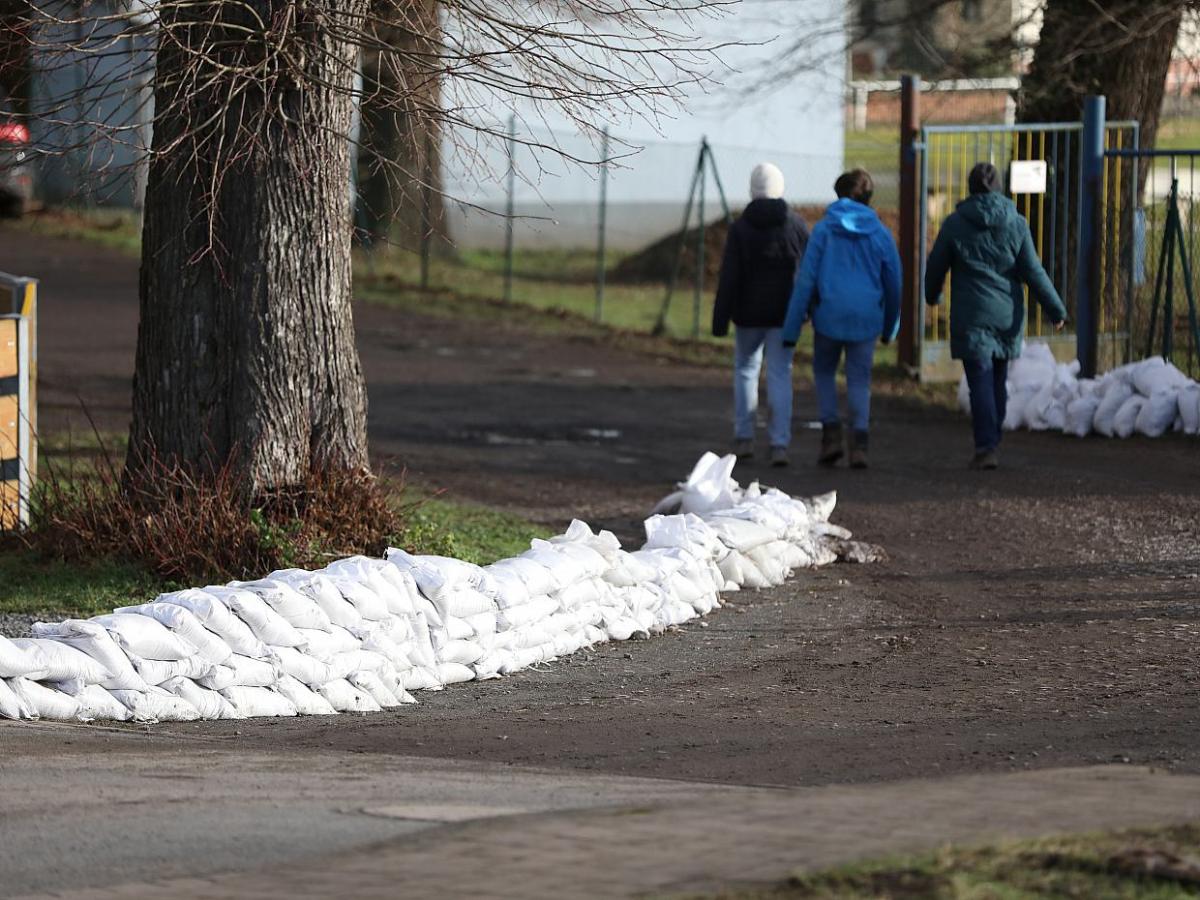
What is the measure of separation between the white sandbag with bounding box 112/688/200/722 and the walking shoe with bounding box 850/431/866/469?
256 inches

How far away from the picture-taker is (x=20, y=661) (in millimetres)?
6121

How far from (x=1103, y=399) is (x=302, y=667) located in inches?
326

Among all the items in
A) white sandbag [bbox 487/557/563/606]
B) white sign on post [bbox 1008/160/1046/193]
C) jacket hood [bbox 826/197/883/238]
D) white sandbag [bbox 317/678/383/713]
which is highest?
white sign on post [bbox 1008/160/1046/193]

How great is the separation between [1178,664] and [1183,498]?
390 centimetres

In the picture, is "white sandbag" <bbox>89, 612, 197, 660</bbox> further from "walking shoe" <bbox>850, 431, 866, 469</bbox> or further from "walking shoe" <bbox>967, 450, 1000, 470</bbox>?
"walking shoe" <bbox>967, 450, 1000, 470</bbox>

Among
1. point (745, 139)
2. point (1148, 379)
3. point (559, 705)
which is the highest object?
point (745, 139)

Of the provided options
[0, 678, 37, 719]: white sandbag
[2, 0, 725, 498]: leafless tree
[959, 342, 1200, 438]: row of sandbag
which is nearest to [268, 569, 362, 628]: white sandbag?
[0, 678, 37, 719]: white sandbag

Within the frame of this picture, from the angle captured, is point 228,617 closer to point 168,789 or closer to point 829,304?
point 168,789

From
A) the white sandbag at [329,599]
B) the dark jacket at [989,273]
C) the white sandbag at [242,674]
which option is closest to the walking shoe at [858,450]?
the dark jacket at [989,273]

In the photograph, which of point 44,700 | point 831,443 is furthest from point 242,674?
point 831,443

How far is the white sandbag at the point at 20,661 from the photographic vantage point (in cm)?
607

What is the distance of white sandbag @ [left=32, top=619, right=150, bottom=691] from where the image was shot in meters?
6.29

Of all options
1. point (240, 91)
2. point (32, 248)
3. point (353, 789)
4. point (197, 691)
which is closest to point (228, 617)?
point (197, 691)

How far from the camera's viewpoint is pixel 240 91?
337 inches
